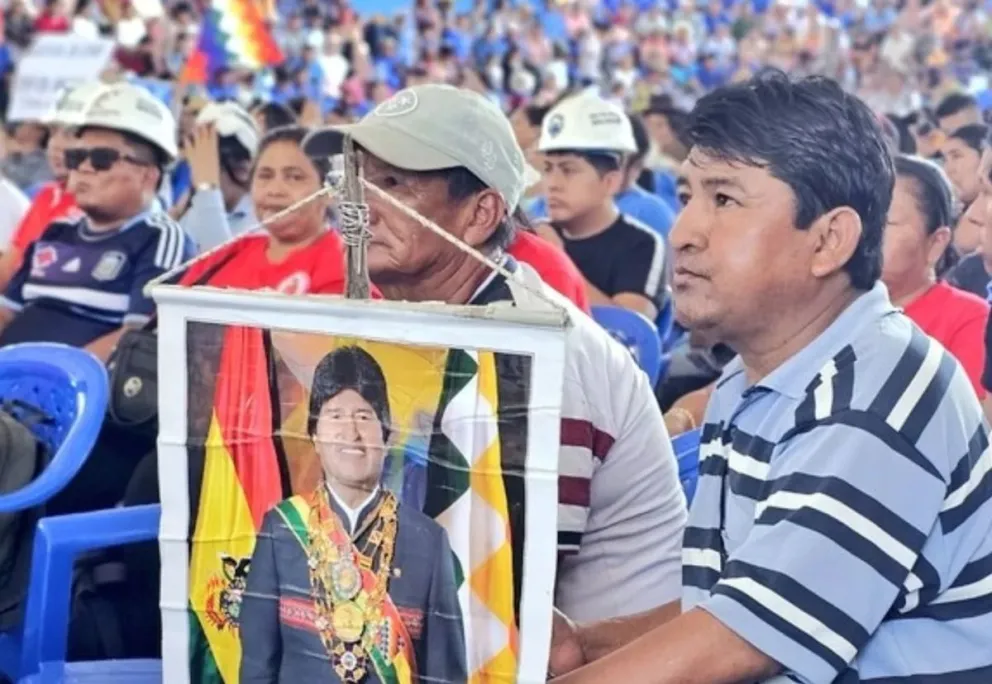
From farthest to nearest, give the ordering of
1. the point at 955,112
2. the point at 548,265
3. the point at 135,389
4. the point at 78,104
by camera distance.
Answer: the point at 955,112, the point at 78,104, the point at 548,265, the point at 135,389

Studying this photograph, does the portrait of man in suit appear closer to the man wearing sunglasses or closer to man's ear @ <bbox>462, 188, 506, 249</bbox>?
man's ear @ <bbox>462, 188, 506, 249</bbox>

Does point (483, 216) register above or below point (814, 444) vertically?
above

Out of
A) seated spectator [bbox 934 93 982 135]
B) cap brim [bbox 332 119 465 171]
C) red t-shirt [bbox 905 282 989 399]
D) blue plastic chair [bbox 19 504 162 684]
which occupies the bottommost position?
blue plastic chair [bbox 19 504 162 684]

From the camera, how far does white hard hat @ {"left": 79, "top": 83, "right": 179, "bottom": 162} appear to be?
16.0ft

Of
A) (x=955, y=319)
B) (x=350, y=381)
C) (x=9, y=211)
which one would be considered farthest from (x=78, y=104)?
(x=350, y=381)

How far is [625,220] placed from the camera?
5902mm

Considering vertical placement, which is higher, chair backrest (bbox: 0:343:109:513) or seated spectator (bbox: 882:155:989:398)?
seated spectator (bbox: 882:155:989:398)

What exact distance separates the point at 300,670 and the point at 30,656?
1162 millimetres

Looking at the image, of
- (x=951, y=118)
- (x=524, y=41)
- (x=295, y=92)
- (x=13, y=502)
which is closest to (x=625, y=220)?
(x=13, y=502)

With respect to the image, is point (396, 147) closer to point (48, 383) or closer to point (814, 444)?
point (814, 444)

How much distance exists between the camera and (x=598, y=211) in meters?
5.94

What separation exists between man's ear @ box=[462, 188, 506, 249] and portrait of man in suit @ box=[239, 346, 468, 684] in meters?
0.75

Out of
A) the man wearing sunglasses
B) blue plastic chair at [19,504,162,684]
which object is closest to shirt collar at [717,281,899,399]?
blue plastic chair at [19,504,162,684]

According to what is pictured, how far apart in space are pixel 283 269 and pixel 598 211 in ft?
6.49
